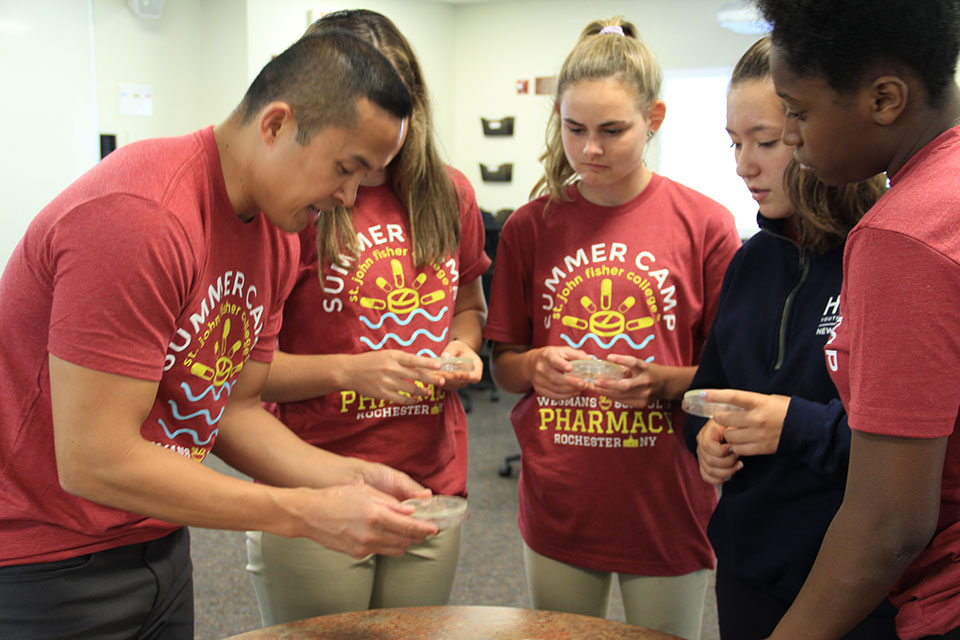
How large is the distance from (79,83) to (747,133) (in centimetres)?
428

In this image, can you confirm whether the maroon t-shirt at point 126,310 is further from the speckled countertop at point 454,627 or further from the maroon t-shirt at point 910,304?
the maroon t-shirt at point 910,304

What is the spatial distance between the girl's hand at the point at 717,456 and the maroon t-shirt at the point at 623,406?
32 centimetres

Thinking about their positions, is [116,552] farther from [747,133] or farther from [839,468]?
[747,133]

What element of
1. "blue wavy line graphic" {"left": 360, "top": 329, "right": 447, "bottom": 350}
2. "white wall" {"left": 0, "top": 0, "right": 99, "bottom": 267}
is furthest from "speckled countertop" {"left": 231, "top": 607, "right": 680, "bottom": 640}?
"white wall" {"left": 0, "top": 0, "right": 99, "bottom": 267}

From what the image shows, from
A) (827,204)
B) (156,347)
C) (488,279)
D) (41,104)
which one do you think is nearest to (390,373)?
(156,347)

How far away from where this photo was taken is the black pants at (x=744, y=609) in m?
1.32

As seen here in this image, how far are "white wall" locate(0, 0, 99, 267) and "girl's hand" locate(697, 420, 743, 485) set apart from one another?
13.2 ft

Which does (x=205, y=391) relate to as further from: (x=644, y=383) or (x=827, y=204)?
(x=827, y=204)

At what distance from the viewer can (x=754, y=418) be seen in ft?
4.13

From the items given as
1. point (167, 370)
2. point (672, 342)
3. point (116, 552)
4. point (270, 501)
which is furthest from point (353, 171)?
point (672, 342)

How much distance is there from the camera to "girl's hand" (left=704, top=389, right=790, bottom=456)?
49.3 inches

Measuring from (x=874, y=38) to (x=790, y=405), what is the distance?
0.57 m

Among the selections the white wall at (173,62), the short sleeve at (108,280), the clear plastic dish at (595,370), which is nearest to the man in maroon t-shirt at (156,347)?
the short sleeve at (108,280)

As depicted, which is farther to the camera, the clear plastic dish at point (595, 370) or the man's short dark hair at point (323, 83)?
the clear plastic dish at point (595, 370)
